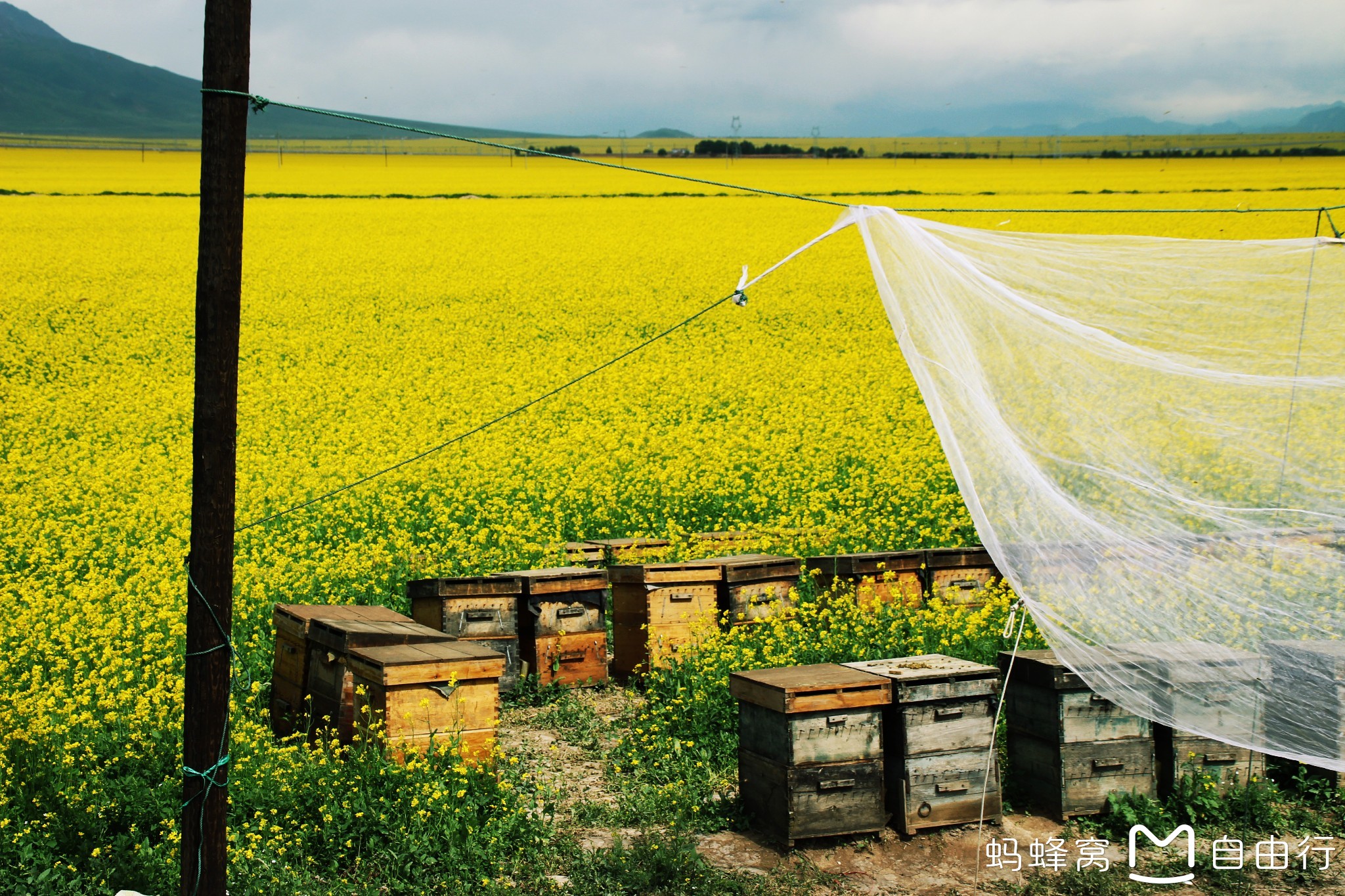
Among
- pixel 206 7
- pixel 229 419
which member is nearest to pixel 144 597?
pixel 229 419

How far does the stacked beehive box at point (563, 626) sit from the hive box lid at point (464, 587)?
6 centimetres

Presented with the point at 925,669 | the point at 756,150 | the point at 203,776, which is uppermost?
the point at 756,150

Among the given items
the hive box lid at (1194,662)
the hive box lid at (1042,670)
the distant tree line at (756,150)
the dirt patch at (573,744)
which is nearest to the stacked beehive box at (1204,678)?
the hive box lid at (1194,662)

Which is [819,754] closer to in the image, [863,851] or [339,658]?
[863,851]

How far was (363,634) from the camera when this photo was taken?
19.1 ft

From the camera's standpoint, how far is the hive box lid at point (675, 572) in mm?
7406

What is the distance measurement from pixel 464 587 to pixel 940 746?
125 inches

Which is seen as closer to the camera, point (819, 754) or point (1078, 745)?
point (819, 754)

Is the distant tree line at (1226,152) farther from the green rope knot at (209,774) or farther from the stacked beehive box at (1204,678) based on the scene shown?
the green rope knot at (209,774)

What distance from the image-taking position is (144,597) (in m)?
8.12

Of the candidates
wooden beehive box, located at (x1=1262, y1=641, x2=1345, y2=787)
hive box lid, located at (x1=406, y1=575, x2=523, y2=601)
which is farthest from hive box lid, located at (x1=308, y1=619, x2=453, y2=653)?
wooden beehive box, located at (x1=1262, y1=641, x2=1345, y2=787)

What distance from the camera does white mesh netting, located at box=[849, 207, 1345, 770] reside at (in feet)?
14.5

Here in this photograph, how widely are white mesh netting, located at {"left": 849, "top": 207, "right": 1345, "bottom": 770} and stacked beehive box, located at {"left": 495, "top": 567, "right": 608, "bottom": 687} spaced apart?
3.35 meters

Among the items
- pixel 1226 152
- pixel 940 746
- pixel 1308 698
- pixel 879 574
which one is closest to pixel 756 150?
pixel 1226 152
